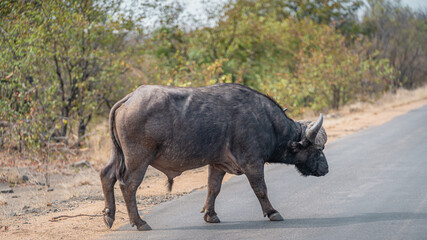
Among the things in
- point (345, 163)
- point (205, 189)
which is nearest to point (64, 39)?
point (205, 189)

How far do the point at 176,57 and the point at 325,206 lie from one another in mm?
13549

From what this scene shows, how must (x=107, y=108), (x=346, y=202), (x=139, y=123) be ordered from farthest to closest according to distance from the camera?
(x=107, y=108) → (x=346, y=202) → (x=139, y=123)

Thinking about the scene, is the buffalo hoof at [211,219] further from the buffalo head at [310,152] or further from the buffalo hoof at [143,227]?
the buffalo head at [310,152]

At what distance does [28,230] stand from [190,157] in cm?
220

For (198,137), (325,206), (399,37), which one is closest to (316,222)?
(325,206)

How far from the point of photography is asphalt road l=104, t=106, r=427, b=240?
6.58 metres

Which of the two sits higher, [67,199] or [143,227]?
[143,227]

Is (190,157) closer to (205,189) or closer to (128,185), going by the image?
(128,185)

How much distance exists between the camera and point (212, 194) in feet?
24.3

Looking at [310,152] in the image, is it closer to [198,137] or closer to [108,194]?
[198,137]

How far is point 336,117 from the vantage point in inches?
881

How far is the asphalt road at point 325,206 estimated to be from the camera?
658cm

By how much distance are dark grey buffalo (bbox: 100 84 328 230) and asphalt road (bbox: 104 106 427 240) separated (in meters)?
0.35

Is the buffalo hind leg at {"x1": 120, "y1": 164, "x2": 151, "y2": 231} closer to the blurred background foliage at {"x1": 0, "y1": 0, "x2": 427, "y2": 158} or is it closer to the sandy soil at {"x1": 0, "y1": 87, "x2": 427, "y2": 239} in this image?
the sandy soil at {"x1": 0, "y1": 87, "x2": 427, "y2": 239}
